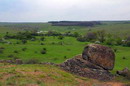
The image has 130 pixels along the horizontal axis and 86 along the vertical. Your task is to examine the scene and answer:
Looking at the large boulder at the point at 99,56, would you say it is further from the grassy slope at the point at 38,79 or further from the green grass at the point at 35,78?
the green grass at the point at 35,78

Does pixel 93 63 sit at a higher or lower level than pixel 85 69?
higher

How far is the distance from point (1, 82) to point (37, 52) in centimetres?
3506

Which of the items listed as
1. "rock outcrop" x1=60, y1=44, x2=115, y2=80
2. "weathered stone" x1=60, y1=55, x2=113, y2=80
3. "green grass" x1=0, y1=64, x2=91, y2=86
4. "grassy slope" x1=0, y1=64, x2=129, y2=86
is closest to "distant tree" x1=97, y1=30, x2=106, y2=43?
"rock outcrop" x1=60, y1=44, x2=115, y2=80

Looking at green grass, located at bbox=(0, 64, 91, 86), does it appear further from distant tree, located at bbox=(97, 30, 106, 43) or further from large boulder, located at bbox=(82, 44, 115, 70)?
distant tree, located at bbox=(97, 30, 106, 43)

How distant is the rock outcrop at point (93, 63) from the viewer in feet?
74.7

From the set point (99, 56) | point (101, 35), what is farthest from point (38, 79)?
point (101, 35)

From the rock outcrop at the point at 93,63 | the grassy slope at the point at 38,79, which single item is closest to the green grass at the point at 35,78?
the grassy slope at the point at 38,79

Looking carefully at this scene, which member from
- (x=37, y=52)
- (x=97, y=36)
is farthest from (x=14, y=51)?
(x=97, y=36)

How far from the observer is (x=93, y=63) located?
77.6 ft

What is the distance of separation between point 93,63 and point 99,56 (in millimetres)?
947

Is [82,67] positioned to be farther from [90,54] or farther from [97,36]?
[97,36]

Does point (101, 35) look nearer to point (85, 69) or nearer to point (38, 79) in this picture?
point (85, 69)

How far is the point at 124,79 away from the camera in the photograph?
904 inches

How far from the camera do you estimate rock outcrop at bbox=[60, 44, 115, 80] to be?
22.8m
